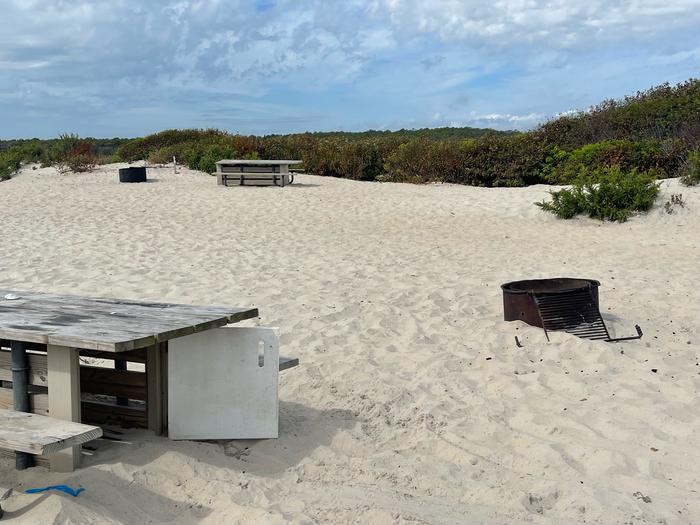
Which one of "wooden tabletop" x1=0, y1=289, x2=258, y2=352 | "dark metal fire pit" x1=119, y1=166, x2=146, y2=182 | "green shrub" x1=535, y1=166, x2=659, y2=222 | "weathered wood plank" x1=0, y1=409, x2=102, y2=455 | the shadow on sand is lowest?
the shadow on sand

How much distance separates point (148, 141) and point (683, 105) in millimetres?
20644

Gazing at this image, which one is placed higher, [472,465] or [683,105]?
[683,105]

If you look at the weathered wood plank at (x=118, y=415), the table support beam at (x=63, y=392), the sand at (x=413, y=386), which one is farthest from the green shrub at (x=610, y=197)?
the table support beam at (x=63, y=392)

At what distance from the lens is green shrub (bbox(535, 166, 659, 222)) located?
12.7 metres

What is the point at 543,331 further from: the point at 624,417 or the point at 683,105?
the point at 683,105

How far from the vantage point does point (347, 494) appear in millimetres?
3398

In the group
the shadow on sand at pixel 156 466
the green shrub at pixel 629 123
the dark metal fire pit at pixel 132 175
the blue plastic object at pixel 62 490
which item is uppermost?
the green shrub at pixel 629 123

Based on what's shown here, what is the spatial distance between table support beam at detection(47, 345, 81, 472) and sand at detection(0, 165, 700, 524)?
89 millimetres

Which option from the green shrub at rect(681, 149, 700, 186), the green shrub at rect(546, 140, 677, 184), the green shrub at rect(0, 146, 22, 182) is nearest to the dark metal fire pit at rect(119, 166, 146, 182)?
the green shrub at rect(0, 146, 22, 182)

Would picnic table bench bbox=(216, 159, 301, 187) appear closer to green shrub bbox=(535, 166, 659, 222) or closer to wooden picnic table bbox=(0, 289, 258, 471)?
green shrub bbox=(535, 166, 659, 222)

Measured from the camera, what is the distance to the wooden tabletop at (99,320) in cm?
316

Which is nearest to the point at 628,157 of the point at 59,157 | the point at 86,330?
the point at 86,330

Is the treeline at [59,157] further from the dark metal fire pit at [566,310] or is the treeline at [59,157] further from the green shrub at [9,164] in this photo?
the dark metal fire pit at [566,310]

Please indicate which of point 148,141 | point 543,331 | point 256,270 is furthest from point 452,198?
point 148,141
